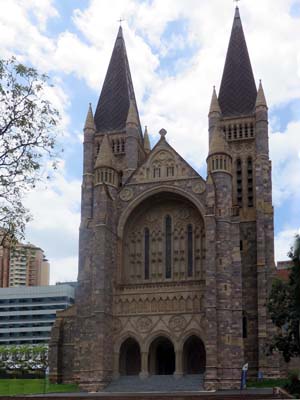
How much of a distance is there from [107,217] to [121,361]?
1119 cm

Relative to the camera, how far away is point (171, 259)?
5331 centimetres

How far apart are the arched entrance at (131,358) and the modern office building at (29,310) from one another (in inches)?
3060

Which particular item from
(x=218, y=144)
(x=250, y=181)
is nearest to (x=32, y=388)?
(x=218, y=144)

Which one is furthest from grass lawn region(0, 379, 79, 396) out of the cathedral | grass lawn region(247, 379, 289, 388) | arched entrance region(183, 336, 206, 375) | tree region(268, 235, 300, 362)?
tree region(268, 235, 300, 362)

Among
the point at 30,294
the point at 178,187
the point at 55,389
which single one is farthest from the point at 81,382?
the point at 30,294

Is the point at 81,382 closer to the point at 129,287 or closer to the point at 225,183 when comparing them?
the point at 129,287

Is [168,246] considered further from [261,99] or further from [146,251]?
[261,99]

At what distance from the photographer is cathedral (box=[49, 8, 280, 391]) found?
48469mm

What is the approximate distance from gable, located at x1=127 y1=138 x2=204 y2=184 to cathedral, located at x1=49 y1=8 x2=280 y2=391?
0.09 m

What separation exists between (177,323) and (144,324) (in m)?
2.59

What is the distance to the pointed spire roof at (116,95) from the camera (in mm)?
62000

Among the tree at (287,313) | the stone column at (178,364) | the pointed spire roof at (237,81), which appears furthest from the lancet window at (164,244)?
the tree at (287,313)

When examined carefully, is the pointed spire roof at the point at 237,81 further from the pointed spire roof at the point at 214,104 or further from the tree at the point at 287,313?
the tree at the point at 287,313

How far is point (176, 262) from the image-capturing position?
5312 centimetres
